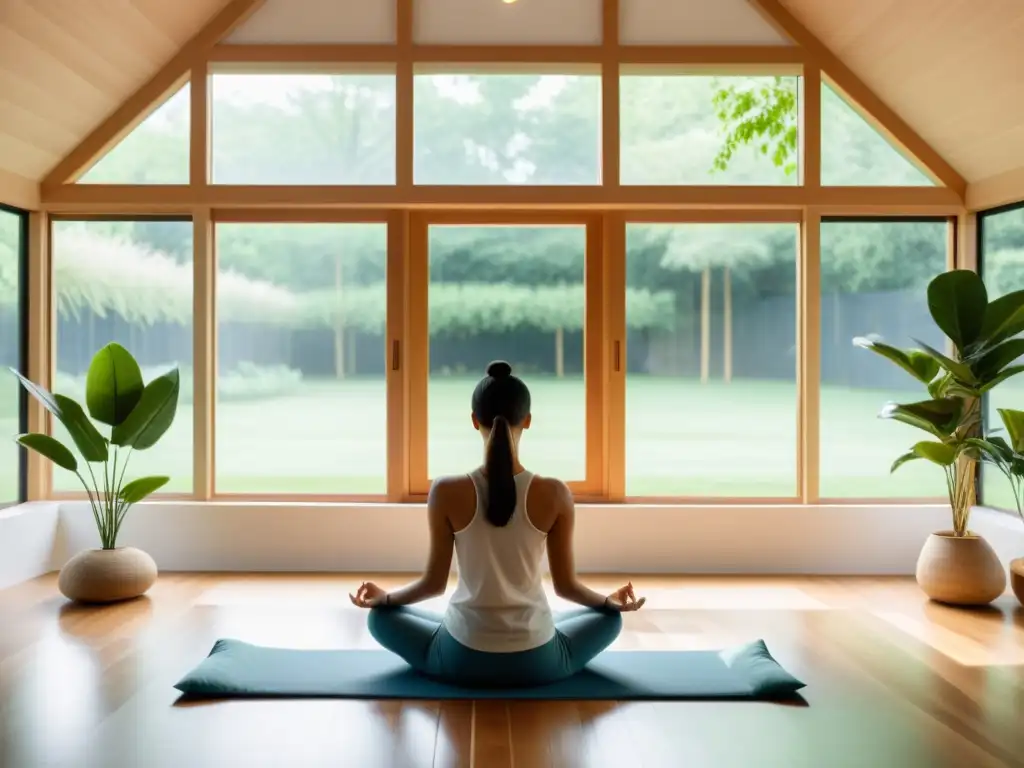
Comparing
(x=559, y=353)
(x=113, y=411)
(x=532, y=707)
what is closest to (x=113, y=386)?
(x=113, y=411)

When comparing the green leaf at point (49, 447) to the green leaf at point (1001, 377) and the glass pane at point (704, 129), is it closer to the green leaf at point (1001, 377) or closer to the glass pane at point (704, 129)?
the glass pane at point (704, 129)

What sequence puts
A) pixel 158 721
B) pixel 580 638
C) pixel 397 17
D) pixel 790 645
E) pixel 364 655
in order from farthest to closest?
pixel 397 17, pixel 790 645, pixel 364 655, pixel 580 638, pixel 158 721

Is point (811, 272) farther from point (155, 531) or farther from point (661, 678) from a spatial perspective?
point (155, 531)

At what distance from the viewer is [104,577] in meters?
4.22

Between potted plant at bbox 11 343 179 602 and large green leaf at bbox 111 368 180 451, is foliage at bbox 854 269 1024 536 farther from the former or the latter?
potted plant at bbox 11 343 179 602

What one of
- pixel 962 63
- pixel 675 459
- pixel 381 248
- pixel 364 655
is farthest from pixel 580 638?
pixel 962 63

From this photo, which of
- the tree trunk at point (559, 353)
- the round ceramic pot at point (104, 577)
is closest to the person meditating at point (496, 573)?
the round ceramic pot at point (104, 577)

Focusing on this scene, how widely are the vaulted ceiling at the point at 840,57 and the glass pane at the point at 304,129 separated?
0.44 meters

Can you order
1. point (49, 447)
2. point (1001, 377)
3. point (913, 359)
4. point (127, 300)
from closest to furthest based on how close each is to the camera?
point (1001, 377)
point (49, 447)
point (913, 359)
point (127, 300)

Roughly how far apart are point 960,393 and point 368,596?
9.24 ft

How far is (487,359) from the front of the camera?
17.1 feet

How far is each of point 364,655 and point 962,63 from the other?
3578 millimetres

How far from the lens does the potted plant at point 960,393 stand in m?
4.16

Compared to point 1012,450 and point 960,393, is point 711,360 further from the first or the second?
point 1012,450
